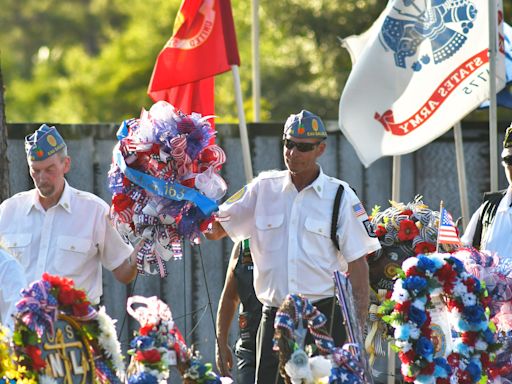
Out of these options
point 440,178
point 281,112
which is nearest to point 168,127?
point 440,178

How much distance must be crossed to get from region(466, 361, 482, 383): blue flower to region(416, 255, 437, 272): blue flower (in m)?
0.56

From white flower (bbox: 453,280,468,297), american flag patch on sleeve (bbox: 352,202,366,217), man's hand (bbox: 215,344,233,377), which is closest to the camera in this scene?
white flower (bbox: 453,280,468,297)

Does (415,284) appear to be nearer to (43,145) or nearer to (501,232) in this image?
(501,232)

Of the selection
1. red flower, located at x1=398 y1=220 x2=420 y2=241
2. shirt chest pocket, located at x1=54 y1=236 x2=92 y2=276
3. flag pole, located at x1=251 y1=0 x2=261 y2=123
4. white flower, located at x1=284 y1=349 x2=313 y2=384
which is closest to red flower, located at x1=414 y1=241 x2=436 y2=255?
red flower, located at x1=398 y1=220 x2=420 y2=241

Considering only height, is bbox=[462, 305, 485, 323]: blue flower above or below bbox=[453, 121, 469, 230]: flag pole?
below

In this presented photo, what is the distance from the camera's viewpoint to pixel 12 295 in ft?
21.3

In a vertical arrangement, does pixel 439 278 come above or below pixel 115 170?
below

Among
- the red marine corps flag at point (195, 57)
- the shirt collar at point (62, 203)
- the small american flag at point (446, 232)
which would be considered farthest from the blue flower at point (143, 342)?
the red marine corps flag at point (195, 57)

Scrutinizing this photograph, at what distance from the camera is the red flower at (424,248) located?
828cm

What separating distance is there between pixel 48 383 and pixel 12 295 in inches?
28.1

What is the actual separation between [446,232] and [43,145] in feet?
7.92

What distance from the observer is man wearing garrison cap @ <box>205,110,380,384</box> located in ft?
24.1

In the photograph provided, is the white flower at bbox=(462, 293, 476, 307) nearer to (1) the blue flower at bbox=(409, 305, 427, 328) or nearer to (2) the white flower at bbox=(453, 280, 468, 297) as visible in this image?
(2) the white flower at bbox=(453, 280, 468, 297)

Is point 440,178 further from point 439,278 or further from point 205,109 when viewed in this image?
point 439,278
